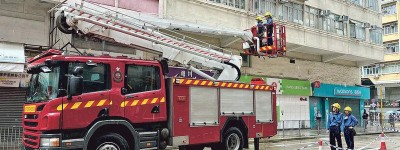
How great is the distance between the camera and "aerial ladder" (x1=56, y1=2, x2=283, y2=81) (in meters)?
9.57

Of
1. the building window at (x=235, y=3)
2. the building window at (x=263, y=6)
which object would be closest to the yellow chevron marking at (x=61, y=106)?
the building window at (x=235, y=3)

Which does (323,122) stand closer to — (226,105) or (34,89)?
(226,105)

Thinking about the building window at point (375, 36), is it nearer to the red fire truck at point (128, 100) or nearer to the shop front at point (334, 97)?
the shop front at point (334, 97)

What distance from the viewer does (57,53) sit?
8.62 m

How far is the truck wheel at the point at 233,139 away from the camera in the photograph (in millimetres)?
11242

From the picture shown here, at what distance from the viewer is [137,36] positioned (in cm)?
1040

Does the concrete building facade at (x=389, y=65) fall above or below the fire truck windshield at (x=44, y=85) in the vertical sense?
above

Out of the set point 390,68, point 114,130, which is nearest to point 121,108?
point 114,130

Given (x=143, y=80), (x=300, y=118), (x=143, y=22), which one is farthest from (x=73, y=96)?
(x=300, y=118)

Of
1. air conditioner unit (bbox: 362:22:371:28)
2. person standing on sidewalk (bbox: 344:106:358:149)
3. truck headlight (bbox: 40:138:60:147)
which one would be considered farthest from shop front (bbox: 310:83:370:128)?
truck headlight (bbox: 40:138:60:147)

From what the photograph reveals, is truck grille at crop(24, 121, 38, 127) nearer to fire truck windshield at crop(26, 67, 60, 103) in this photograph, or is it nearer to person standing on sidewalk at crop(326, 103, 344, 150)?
fire truck windshield at crop(26, 67, 60, 103)

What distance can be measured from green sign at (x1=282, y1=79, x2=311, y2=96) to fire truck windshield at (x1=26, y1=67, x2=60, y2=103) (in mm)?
19748

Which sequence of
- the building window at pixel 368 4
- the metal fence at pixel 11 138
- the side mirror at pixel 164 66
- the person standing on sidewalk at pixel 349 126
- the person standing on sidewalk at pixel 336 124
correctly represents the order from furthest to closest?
the building window at pixel 368 4 < the metal fence at pixel 11 138 < the person standing on sidewalk at pixel 336 124 < the person standing on sidewalk at pixel 349 126 < the side mirror at pixel 164 66

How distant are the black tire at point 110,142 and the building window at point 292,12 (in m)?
18.8
